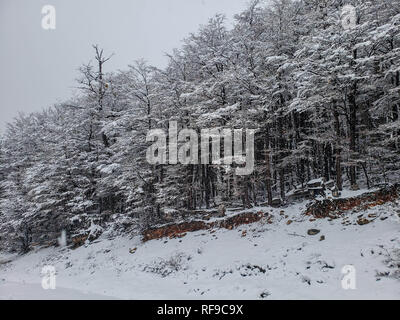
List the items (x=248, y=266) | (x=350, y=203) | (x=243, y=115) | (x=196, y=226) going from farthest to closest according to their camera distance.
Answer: (x=196, y=226) → (x=243, y=115) → (x=350, y=203) → (x=248, y=266)

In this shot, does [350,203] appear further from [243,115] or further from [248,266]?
[243,115]

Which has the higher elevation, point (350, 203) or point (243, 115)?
point (243, 115)

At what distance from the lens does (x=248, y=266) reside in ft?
34.1

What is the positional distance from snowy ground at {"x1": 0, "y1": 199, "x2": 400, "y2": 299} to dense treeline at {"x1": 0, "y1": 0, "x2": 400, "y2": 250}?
2840 millimetres

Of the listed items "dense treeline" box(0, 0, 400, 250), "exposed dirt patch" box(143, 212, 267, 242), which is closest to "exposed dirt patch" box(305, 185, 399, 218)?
A: "dense treeline" box(0, 0, 400, 250)

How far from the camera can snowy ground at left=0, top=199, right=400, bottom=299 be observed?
8078 millimetres

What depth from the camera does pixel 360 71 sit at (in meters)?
12.7

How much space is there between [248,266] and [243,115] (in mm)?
8133

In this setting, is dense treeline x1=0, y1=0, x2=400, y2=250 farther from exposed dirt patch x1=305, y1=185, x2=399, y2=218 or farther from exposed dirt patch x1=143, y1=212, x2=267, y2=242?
exposed dirt patch x1=305, y1=185, x2=399, y2=218

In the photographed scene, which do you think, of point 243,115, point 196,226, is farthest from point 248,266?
point 243,115

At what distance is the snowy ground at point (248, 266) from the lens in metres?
8.08

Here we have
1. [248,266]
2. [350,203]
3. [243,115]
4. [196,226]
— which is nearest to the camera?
[248,266]

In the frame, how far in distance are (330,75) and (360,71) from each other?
69.5 inches

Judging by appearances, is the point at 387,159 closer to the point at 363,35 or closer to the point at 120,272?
the point at 363,35
